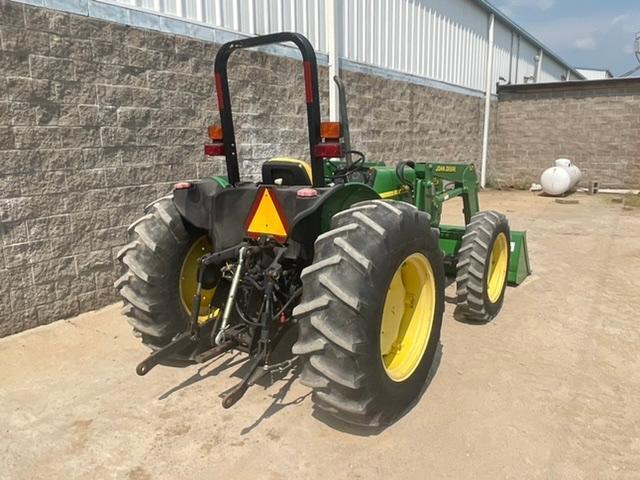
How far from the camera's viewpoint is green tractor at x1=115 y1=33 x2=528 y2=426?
2.45 m

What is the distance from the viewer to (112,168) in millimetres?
4688

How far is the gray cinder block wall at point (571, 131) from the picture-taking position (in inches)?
555

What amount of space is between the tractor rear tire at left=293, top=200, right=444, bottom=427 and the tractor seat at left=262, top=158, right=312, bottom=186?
1.78 feet

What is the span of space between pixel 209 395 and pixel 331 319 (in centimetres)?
121

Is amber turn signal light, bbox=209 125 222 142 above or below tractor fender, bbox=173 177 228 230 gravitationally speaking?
above

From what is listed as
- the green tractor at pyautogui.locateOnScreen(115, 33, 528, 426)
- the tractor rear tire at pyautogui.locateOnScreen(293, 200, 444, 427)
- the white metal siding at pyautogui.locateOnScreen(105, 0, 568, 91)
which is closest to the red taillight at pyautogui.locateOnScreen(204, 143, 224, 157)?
the green tractor at pyautogui.locateOnScreen(115, 33, 528, 426)

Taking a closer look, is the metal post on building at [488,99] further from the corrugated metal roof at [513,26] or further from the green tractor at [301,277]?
the green tractor at [301,277]

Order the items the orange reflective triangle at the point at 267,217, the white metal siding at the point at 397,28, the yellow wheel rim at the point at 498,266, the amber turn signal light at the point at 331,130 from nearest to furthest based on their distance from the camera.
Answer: the amber turn signal light at the point at 331,130
the orange reflective triangle at the point at 267,217
the yellow wheel rim at the point at 498,266
the white metal siding at the point at 397,28

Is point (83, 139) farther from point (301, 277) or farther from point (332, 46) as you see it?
point (332, 46)

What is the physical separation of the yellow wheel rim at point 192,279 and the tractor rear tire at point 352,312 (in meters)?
1.22

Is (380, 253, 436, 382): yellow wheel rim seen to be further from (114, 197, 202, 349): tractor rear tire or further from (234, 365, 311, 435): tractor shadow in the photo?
(114, 197, 202, 349): tractor rear tire

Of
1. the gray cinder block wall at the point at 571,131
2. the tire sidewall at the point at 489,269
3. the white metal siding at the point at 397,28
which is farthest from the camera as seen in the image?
the gray cinder block wall at the point at 571,131

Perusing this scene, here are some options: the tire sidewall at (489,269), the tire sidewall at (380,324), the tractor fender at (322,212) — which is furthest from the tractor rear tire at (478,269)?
the tractor fender at (322,212)

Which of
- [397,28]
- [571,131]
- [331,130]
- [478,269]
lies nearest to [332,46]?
[397,28]
